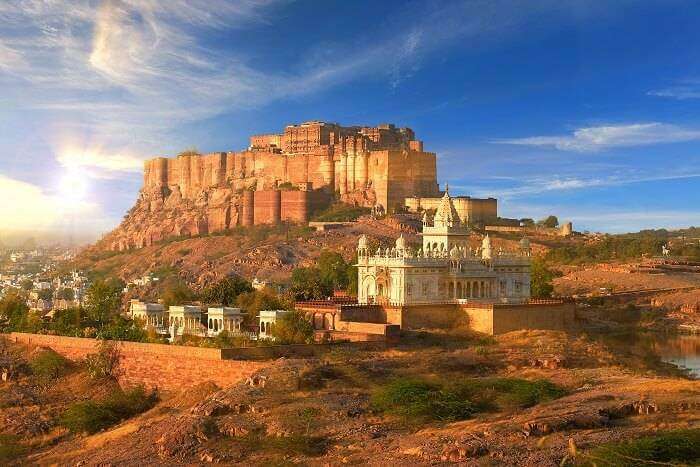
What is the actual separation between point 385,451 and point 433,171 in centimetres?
6506

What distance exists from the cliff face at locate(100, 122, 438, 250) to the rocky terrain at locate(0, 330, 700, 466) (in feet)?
174

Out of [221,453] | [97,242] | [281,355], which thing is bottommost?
[221,453]

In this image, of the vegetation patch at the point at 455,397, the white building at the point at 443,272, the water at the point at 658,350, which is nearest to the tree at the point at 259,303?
the white building at the point at 443,272

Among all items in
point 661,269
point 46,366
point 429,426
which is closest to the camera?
point 429,426

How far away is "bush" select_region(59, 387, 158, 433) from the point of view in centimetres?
2950

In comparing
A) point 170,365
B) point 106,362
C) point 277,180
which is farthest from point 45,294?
point 170,365

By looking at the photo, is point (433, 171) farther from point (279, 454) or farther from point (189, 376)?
point (279, 454)

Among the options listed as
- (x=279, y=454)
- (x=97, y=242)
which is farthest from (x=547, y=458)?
(x=97, y=242)

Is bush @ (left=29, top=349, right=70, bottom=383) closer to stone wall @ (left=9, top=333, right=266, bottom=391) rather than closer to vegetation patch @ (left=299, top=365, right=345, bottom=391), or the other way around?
stone wall @ (left=9, top=333, right=266, bottom=391)

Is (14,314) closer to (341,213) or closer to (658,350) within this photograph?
(658,350)

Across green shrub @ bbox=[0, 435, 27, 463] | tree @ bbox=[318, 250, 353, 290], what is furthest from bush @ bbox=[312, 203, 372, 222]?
green shrub @ bbox=[0, 435, 27, 463]

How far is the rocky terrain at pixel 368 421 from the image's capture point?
22250 millimetres

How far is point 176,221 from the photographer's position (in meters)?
100

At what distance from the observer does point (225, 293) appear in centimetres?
4678
